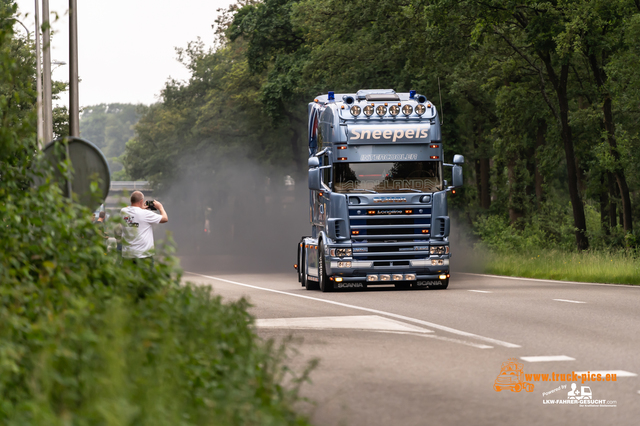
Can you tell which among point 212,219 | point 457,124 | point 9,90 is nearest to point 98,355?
point 9,90

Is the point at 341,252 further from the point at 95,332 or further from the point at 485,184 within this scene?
the point at 485,184

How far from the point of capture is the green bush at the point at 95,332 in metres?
4.30

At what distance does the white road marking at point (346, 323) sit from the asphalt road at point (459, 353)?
2 cm

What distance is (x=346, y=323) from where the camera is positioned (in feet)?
40.8

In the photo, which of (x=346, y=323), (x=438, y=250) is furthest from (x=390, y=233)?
(x=346, y=323)

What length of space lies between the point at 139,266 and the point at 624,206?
2812cm

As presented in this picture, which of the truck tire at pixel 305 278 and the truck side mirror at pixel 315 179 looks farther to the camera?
the truck tire at pixel 305 278

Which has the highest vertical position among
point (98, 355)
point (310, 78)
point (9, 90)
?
point (310, 78)

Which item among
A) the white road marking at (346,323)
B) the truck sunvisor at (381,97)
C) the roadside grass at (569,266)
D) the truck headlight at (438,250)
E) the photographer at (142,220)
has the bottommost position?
the white road marking at (346,323)

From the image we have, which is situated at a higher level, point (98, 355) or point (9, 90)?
point (9, 90)

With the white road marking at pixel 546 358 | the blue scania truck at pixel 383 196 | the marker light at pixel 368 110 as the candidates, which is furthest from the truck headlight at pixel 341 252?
the white road marking at pixel 546 358

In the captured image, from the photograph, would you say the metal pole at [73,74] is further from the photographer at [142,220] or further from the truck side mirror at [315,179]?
the truck side mirror at [315,179]

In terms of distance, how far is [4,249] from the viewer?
6809 mm

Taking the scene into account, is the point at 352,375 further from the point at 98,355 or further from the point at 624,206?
the point at 624,206
